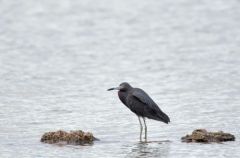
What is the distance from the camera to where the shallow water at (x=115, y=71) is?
14820 millimetres

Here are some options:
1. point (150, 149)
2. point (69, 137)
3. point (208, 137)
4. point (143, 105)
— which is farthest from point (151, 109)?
point (69, 137)

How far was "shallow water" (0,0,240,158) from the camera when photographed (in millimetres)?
14820

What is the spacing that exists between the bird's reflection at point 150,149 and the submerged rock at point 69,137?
2.62 feet

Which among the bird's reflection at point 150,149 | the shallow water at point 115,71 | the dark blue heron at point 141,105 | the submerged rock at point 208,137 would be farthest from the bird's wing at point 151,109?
the submerged rock at point 208,137

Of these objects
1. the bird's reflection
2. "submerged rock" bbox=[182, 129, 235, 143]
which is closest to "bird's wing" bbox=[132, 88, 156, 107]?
the bird's reflection

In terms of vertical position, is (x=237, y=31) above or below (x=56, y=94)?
Answer: above

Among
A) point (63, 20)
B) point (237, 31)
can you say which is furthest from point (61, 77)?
point (63, 20)

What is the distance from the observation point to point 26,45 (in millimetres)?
28484

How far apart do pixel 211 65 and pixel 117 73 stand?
2.78 metres

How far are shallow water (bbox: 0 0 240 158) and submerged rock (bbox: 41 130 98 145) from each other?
0.58 feet

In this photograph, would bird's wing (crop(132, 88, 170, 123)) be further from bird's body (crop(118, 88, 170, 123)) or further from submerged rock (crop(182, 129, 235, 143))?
submerged rock (crop(182, 129, 235, 143))

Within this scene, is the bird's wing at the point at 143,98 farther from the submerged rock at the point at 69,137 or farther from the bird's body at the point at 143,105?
the submerged rock at the point at 69,137

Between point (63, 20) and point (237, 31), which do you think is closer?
point (237, 31)

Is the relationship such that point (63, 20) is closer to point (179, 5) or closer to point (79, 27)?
point (79, 27)
